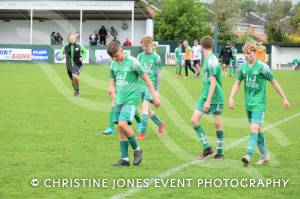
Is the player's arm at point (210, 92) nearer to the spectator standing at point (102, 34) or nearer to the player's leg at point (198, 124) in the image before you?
the player's leg at point (198, 124)

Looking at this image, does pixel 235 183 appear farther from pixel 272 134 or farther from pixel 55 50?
pixel 55 50

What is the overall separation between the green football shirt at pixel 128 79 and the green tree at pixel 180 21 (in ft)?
213

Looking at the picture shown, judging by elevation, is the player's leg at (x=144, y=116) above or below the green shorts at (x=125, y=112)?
below

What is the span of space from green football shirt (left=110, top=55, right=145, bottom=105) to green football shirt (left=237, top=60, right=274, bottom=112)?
1563 millimetres

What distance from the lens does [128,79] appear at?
9914mm

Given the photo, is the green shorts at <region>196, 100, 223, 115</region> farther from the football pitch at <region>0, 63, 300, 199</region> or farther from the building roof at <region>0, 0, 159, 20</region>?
the building roof at <region>0, 0, 159, 20</region>

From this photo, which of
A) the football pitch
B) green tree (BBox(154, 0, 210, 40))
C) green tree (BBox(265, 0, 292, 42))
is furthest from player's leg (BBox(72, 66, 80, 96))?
green tree (BBox(265, 0, 292, 42))

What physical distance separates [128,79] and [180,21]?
6563 centimetres

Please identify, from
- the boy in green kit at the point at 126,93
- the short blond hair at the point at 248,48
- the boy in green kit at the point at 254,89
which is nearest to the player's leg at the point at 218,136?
the boy in green kit at the point at 254,89

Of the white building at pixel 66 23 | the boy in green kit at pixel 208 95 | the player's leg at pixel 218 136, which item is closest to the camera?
the boy in green kit at pixel 208 95

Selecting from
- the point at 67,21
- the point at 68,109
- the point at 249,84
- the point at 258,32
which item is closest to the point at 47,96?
the point at 68,109

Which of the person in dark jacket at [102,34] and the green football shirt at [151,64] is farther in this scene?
the person in dark jacket at [102,34]

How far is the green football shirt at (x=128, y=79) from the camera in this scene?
9914mm

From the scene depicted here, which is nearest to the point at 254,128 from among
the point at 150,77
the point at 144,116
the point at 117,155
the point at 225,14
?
the point at 117,155
